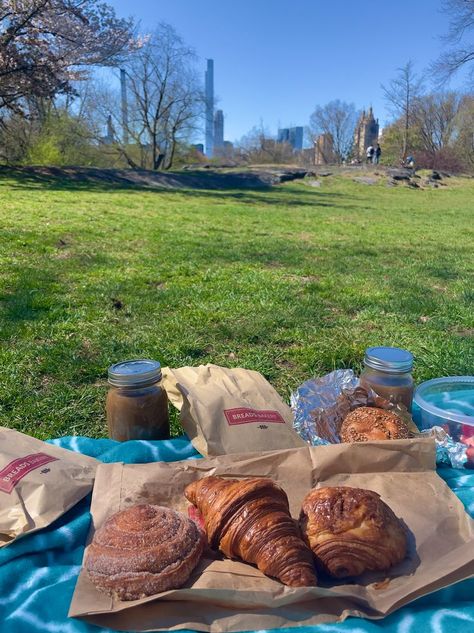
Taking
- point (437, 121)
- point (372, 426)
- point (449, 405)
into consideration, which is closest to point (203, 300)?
point (449, 405)

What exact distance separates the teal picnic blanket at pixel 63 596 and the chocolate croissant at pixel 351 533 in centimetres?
16

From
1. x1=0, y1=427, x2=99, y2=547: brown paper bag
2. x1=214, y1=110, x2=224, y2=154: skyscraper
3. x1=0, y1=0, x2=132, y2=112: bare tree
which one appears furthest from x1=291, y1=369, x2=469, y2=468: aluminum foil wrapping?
x1=214, y1=110, x2=224, y2=154: skyscraper

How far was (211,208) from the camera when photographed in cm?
1570

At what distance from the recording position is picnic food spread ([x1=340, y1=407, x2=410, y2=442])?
246 cm

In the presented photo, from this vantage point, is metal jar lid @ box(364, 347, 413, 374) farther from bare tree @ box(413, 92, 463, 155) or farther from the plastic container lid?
bare tree @ box(413, 92, 463, 155)

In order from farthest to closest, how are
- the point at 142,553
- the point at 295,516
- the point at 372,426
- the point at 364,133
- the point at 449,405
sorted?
the point at 364,133, the point at 449,405, the point at 372,426, the point at 295,516, the point at 142,553

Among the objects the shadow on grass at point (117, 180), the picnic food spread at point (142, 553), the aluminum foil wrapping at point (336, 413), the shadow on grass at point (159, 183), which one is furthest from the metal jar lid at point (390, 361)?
the shadow on grass at point (117, 180)

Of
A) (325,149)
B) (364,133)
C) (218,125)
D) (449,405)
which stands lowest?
(449,405)

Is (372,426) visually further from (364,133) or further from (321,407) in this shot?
(364,133)

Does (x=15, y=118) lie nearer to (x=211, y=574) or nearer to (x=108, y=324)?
(x=108, y=324)

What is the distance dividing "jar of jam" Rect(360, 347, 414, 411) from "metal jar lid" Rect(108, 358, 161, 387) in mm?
1179

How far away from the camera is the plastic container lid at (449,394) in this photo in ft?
10.0

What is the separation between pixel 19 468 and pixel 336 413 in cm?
162

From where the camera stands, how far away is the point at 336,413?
2.83 meters
